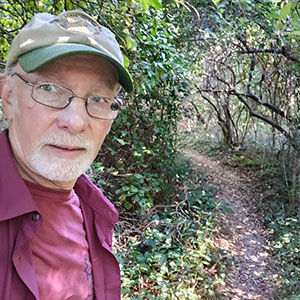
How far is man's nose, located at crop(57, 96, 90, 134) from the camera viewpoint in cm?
114

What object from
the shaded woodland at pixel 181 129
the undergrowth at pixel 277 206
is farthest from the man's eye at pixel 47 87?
the undergrowth at pixel 277 206

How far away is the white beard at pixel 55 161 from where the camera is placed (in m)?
1.15

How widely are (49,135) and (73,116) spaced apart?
11 centimetres

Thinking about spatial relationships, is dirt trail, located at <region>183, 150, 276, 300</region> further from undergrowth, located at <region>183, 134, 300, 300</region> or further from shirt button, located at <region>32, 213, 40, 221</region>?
shirt button, located at <region>32, 213, 40, 221</region>

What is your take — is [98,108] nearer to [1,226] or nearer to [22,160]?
[22,160]

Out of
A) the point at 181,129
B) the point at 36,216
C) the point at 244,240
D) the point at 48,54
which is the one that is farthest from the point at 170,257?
the point at 181,129

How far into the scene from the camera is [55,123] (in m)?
1.15

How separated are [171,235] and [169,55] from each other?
241 centimetres

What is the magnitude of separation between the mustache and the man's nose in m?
0.03

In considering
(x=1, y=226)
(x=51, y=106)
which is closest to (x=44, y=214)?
(x=1, y=226)

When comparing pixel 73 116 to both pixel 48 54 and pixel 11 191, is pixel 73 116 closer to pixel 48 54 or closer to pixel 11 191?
pixel 48 54

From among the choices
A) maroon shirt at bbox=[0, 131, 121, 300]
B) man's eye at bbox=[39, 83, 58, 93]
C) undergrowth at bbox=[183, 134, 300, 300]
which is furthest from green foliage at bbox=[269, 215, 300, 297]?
man's eye at bbox=[39, 83, 58, 93]

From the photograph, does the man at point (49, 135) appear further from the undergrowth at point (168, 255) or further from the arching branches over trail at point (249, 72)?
the arching branches over trail at point (249, 72)

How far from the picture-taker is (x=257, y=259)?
16.4 feet
